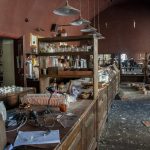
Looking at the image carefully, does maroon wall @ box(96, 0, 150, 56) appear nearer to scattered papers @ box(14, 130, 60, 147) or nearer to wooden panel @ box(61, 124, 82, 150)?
wooden panel @ box(61, 124, 82, 150)

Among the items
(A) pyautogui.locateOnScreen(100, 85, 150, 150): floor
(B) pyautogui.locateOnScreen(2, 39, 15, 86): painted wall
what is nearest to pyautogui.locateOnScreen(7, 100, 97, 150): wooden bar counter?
(A) pyautogui.locateOnScreen(100, 85, 150, 150): floor

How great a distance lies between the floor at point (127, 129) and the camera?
4616 millimetres

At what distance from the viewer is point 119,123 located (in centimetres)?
609

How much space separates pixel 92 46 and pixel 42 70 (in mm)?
915

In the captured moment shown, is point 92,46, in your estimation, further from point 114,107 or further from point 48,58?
point 114,107

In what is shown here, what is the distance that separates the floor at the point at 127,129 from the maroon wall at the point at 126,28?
25.6 ft

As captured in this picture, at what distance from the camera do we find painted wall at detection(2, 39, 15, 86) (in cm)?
796

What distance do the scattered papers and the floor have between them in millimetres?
2617

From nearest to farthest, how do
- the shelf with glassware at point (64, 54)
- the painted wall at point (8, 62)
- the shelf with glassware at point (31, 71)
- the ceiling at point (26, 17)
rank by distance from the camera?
the shelf with glassware at point (64, 54)
the ceiling at point (26, 17)
the shelf with glassware at point (31, 71)
the painted wall at point (8, 62)

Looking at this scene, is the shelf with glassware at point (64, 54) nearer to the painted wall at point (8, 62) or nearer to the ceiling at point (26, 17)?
the ceiling at point (26, 17)

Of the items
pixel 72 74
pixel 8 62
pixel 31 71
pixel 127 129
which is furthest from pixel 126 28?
pixel 72 74

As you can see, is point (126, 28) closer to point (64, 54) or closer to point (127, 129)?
point (127, 129)

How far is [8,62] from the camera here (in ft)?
26.8

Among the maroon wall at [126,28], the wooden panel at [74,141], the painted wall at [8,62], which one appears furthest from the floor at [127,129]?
the maroon wall at [126,28]
